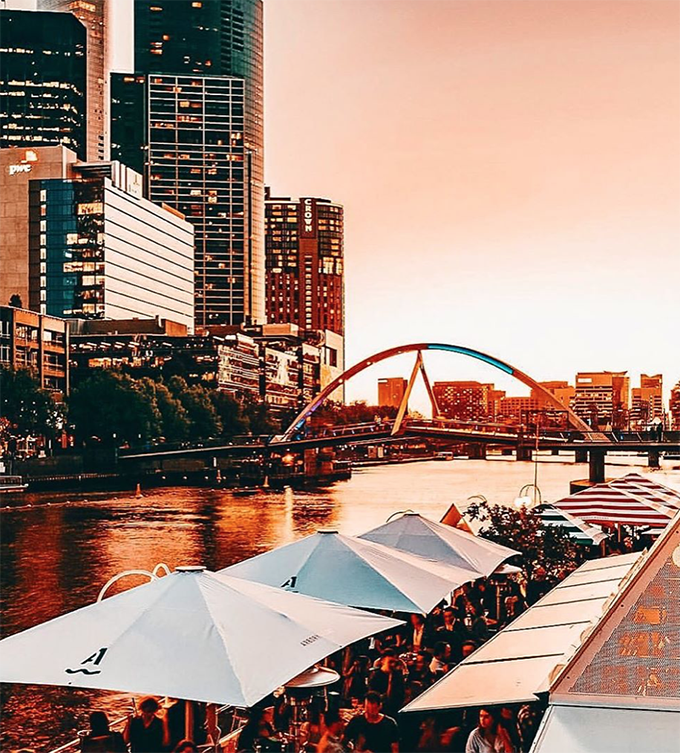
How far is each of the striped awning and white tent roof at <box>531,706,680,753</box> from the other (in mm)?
17666

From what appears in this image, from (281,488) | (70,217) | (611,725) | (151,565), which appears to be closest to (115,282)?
(70,217)

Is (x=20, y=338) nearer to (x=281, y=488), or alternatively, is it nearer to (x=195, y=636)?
(x=281, y=488)

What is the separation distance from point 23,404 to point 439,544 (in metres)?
94.3

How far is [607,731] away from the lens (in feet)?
14.0

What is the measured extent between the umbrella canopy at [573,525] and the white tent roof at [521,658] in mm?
10861

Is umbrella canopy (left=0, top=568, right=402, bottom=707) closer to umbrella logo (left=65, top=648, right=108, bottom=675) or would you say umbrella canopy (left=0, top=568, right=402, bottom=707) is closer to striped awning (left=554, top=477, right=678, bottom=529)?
umbrella logo (left=65, top=648, right=108, bottom=675)

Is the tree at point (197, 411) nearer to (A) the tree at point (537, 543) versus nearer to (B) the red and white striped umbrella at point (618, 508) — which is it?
(A) the tree at point (537, 543)

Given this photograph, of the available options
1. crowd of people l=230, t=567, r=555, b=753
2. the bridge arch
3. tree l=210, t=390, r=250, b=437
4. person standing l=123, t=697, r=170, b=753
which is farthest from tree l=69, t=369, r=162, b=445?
person standing l=123, t=697, r=170, b=753

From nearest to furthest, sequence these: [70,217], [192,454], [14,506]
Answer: [14,506], [192,454], [70,217]

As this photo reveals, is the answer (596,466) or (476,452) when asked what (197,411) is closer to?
(596,466)

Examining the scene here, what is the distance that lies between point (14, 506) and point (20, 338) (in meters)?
55.2

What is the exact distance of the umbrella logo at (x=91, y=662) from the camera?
9117 millimetres

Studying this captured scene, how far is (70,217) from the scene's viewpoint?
168 m

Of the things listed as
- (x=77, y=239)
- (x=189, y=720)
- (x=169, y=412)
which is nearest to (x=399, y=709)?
(x=189, y=720)
